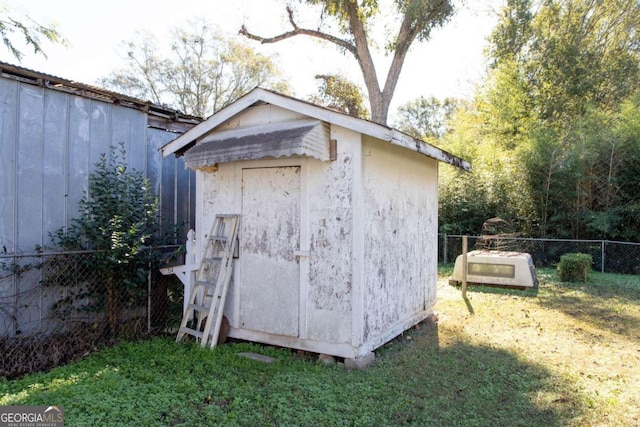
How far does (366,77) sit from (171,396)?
1296 centimetres

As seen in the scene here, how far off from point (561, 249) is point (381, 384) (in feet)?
33.6

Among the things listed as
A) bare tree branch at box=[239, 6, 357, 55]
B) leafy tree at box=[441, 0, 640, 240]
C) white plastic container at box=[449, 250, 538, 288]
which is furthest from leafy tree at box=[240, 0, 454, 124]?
white plastic container at box=[449, 250, 538, 288]

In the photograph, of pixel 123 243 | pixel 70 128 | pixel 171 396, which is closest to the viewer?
pixel 171 396

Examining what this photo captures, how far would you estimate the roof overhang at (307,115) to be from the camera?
4398 mm

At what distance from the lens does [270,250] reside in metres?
5.06

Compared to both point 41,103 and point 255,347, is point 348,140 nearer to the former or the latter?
point 255,347

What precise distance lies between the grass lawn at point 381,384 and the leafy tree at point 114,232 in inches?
32.6

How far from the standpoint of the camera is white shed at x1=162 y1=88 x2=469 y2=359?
4.55 metres

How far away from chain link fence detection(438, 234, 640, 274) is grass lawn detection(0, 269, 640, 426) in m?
5.30

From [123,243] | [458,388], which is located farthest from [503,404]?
[123,243]

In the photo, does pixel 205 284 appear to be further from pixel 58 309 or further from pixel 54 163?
pixel 54 163

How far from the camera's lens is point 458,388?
A: 400cm

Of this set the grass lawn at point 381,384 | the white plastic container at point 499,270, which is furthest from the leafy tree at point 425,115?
the grass lawn at point 381,384

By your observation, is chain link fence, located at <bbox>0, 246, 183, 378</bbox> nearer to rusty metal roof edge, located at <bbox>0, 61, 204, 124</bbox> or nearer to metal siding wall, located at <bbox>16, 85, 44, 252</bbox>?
metal siding wall, located at <bbox>16, 85, 44, 252</bbox>
